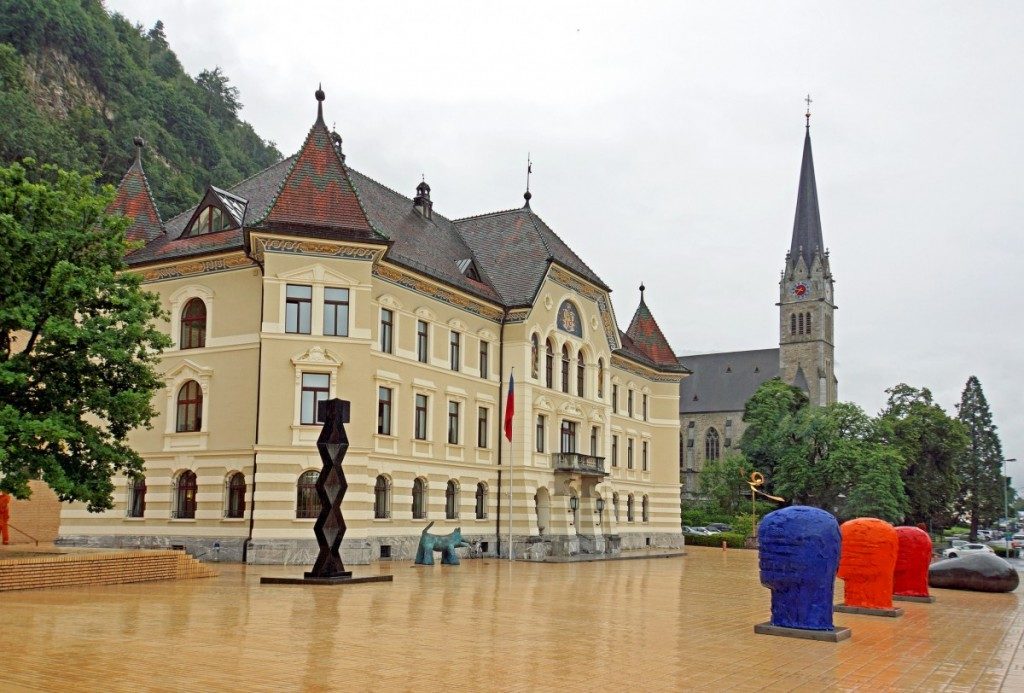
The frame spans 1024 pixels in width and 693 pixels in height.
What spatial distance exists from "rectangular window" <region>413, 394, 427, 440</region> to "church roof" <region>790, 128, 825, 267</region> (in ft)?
278

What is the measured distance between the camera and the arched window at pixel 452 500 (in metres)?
39.2

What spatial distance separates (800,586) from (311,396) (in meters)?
21.0

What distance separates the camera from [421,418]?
1496 inches

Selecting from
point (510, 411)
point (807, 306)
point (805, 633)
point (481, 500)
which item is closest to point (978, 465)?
point (807, 306)

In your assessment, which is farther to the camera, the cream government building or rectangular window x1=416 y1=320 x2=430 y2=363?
rectangular window x1=416 y1=320 x2=430 y2=363

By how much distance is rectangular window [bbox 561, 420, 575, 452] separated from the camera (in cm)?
4597

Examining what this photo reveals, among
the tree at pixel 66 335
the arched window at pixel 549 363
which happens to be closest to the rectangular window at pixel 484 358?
the arched window at pixel 549 363

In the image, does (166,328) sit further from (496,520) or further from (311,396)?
(496,520)

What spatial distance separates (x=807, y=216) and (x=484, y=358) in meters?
80.5

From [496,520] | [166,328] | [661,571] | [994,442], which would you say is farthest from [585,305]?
[994,442]

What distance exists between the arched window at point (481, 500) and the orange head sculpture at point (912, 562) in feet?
67.4

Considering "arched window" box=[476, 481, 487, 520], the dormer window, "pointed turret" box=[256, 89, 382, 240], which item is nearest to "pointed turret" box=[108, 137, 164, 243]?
the dormer window

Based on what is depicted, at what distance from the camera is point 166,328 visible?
118 ft

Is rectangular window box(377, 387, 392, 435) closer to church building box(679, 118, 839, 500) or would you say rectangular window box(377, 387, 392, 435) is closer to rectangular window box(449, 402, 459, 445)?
rectangular window box(449, 402, 459, 445)
